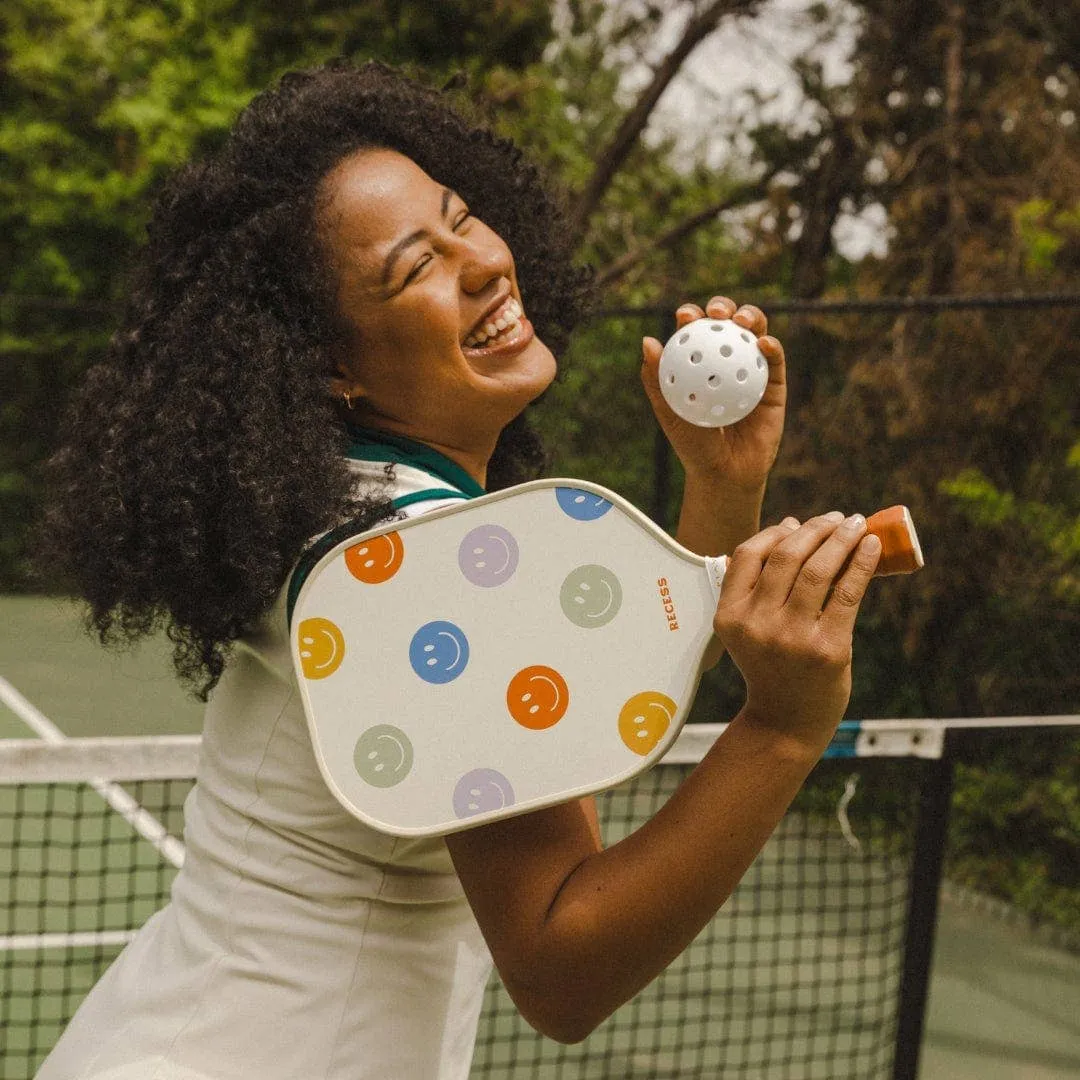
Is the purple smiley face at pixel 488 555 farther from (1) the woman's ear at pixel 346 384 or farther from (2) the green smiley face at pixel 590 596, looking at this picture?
(1) the woman's ear at pixel 346 384

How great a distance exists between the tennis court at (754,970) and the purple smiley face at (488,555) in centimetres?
173

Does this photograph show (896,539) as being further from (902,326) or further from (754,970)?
(902,326)

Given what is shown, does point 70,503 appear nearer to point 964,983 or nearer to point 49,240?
point 964,983

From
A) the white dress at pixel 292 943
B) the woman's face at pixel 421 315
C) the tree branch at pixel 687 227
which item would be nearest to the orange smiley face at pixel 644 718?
the white dress at pixel 292 943

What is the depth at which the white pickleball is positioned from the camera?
1.45 meters

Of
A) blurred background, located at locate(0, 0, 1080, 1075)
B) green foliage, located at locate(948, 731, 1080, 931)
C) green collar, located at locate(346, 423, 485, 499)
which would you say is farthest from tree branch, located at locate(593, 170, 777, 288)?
green collar, located at locate(346, 423, 485, 499)

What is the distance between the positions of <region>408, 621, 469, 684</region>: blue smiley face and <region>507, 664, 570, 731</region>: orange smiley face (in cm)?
4

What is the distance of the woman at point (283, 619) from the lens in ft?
3.30

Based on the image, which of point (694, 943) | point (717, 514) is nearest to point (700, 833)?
point (717, 514)

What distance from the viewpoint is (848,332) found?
561 cm

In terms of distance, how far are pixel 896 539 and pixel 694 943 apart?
3.71 meters

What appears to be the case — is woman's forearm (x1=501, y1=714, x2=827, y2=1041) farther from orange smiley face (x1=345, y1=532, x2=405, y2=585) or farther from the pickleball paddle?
orange smiley face (x1=345, y1=532, x2=405, y2=585)

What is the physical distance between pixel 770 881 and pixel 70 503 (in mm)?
4205

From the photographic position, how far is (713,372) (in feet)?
4.76
